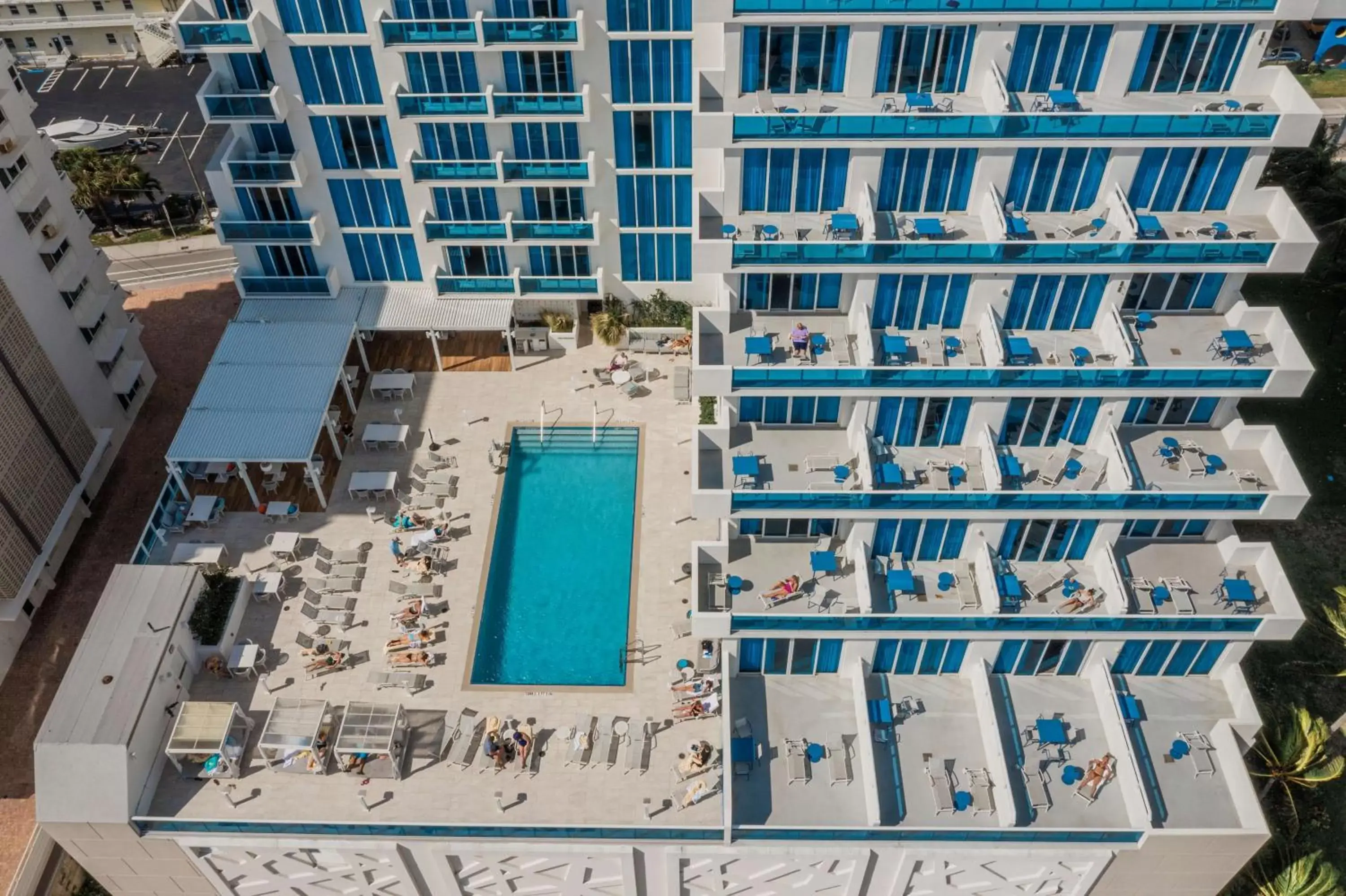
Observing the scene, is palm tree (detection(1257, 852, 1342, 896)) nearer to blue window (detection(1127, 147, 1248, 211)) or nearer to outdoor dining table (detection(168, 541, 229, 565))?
blue window (detection(1127, 147, 1248, 211))

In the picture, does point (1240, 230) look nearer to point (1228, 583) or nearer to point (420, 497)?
point (1228, 583)

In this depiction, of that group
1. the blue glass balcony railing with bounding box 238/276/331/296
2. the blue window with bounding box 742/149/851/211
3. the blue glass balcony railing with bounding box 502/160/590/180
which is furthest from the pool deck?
the blue window with bounding box 742/149/851/211

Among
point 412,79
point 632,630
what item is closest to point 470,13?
point 412,79

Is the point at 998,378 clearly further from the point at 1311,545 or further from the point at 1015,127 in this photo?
the point at 1311,545

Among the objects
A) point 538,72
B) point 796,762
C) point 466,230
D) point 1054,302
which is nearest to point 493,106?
point 538,72

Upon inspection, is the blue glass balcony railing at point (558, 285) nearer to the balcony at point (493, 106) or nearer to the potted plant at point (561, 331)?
the potted plant at point (561, 331)

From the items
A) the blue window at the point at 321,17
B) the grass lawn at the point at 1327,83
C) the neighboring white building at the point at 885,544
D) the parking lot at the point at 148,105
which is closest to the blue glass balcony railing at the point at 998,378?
the neighboring white building at the point at 885,544
